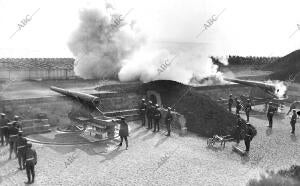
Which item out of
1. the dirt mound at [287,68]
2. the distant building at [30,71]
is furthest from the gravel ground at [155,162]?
the dirt mound at [287,68]

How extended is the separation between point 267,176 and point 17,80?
2340cm

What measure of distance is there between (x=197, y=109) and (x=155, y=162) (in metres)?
6.54

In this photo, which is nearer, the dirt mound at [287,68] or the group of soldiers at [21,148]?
the group of soldiers at [21,148]

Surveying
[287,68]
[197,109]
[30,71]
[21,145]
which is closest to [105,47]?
[30,71]

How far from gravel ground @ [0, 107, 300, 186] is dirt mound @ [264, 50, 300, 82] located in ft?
73.0

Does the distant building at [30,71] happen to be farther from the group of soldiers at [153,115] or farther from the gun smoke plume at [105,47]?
the group of soldiers at [153,115]

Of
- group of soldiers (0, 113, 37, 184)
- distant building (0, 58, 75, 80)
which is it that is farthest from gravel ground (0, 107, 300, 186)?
distant building (0, 58, 75, 80)

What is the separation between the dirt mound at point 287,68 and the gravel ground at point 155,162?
876 inches

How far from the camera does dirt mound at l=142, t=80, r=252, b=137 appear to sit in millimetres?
15703

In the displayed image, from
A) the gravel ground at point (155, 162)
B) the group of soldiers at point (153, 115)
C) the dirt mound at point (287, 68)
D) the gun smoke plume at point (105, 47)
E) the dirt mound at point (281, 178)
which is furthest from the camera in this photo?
the dirt mound at point (287, 68)

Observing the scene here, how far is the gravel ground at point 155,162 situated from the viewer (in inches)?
393

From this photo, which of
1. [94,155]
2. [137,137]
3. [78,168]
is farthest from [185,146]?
[78,168]

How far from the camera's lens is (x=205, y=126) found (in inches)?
628

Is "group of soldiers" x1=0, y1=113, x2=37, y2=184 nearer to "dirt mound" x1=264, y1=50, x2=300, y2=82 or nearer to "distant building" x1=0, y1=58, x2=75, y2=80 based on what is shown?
"distant building" x1=0, y1=58, x2=75, y2=80
